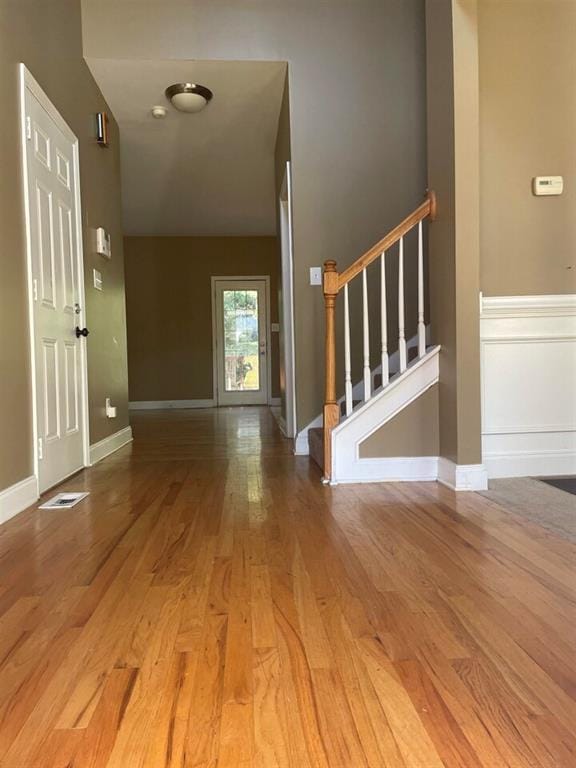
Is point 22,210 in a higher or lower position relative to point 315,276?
higher

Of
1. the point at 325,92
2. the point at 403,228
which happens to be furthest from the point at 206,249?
the point at 403,228

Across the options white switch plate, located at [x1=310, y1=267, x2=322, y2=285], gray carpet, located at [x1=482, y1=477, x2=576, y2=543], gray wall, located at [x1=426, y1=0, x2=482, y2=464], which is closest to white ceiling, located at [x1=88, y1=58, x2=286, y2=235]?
white switch plate, located at [x1=310, y1=267, x2=322, y2=285]

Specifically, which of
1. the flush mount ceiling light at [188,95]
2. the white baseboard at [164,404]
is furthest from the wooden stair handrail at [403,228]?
the white baseboard at [164,404]

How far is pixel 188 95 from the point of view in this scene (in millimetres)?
3664

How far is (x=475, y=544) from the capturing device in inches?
63.8

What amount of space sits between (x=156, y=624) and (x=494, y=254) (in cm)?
228

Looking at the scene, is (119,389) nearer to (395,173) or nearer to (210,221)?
(395,173)

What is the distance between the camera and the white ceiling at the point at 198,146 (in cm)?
346

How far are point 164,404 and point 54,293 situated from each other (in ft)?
16.8

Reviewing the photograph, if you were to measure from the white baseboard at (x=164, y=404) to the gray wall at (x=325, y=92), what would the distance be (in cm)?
459

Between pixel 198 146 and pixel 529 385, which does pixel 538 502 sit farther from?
pixel 198 146

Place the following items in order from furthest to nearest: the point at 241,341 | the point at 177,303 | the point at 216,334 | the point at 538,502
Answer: the point at 241,341 < the point at 216,334 < the point at 177,303 < the point at 538,502

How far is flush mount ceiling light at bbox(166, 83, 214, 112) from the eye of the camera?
3629mm

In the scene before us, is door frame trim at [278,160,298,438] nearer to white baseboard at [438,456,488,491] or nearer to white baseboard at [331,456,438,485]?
white baseboard at [331,456,438,485]
